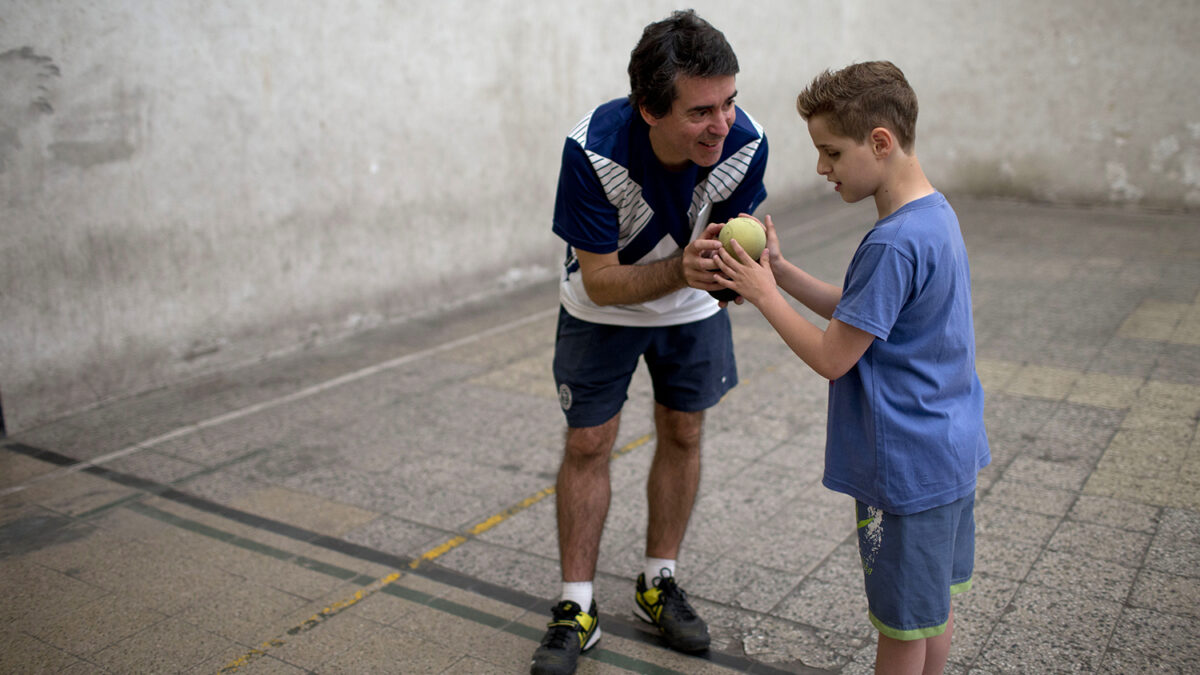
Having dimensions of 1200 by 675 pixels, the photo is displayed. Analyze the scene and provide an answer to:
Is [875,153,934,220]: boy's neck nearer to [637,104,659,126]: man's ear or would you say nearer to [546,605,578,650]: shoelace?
[637,104,659,126]: man's ear

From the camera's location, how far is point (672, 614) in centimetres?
290

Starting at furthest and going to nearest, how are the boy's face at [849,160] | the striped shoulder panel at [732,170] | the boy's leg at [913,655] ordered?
the striped shoulder panel at [732,170]
the boy's leg at [913,655]
the boy's face at [849,160]

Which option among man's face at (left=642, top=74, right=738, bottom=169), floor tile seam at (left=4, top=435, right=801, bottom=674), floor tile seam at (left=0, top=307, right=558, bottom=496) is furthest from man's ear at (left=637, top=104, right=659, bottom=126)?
floor tile seam at (left=0, top=307, right=558, bottom=496)

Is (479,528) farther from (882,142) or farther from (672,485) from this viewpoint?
(882,142)

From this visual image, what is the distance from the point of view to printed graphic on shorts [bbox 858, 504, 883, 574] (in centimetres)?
210

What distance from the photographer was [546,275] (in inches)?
319

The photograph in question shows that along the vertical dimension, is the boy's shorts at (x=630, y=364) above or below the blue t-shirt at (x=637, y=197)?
below

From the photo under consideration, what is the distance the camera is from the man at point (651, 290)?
2.53 m

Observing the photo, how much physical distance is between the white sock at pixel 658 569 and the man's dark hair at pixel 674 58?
1400mm

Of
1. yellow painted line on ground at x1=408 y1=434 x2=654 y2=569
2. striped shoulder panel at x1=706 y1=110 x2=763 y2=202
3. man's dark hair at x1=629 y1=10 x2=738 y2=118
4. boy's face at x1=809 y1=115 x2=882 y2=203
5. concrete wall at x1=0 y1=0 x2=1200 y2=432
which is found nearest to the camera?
boy's face at x1=809 y1=115 x2=882 y2=203

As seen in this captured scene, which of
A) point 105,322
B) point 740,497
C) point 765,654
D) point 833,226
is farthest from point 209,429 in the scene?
point 833,226

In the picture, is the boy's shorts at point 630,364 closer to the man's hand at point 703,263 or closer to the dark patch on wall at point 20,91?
the man's hand at point 703,263

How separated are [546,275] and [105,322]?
3723 millimetres

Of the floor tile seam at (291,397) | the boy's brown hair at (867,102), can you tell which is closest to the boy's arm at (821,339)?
the boy's brown hair at (867,102)
